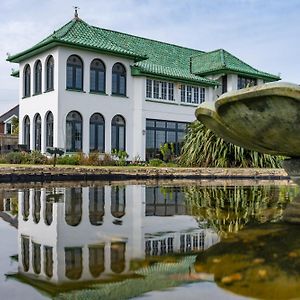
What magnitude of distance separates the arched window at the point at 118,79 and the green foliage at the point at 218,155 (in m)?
6.80

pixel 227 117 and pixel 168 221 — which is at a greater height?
pixel 227 117

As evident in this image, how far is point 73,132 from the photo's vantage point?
1120 inches

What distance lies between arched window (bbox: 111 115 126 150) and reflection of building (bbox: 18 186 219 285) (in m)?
20.7

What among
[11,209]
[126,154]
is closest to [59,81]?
[126,154]

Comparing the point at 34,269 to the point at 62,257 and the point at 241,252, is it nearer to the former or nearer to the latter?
the point at 62,257

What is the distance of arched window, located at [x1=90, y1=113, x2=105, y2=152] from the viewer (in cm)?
2928

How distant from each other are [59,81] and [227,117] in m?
22.5

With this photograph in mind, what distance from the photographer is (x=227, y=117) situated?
21.2ft

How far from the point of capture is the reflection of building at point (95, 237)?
405 cm

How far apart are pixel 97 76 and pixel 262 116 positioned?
24.5 meters

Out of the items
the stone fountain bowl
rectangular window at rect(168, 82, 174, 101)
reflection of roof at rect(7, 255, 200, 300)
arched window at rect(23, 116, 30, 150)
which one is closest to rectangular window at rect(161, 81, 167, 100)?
rectangular window at rect(168, 82, 174, 101)

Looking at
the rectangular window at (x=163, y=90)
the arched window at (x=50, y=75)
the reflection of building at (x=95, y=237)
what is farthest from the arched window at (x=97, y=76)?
the reflection of building at (x=95, y=237)

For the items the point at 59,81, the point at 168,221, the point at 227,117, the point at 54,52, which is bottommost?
the point at 168,221

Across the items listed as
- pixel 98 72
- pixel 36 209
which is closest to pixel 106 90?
Result: pixel 98 72
